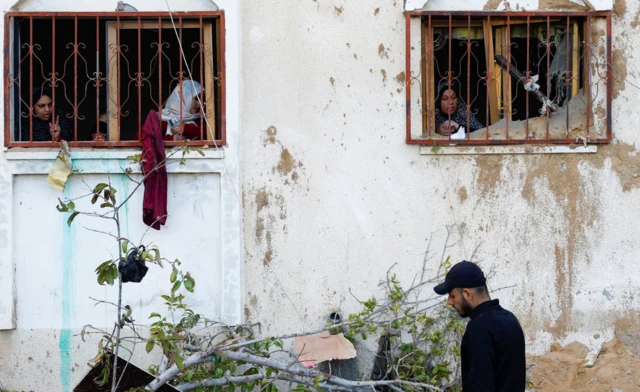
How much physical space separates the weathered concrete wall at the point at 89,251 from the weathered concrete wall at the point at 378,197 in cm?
16

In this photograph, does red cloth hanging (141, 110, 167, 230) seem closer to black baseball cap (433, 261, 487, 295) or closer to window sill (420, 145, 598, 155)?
window sill (420, 145, 598, 155)

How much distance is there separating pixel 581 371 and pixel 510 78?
7.14 ft

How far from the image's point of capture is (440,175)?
6.66 meters

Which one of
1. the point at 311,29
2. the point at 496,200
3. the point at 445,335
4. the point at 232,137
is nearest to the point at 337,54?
the point at 311,29

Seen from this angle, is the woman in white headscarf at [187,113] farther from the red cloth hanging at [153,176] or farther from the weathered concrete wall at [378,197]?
the weathered concrete wall at [378,197]

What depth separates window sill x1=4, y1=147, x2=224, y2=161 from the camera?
6.46 metres

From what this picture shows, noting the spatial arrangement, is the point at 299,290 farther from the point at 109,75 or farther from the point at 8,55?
the point at 8,55

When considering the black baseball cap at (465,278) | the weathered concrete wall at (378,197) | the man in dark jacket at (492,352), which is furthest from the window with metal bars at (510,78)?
the man in dark jacket at (492,352)

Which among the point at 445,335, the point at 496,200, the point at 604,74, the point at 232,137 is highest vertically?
the point at 604,74

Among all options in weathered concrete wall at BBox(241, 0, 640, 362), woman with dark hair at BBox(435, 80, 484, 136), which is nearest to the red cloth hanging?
weathered concrete wall at BBox(241, 0, 640, 362)

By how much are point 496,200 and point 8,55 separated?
140 inches

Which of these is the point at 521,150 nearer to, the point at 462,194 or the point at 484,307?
the point at 462,194

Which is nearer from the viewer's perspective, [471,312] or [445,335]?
[471,312]

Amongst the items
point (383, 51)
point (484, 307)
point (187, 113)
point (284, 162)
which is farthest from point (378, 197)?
point (484, 307)
